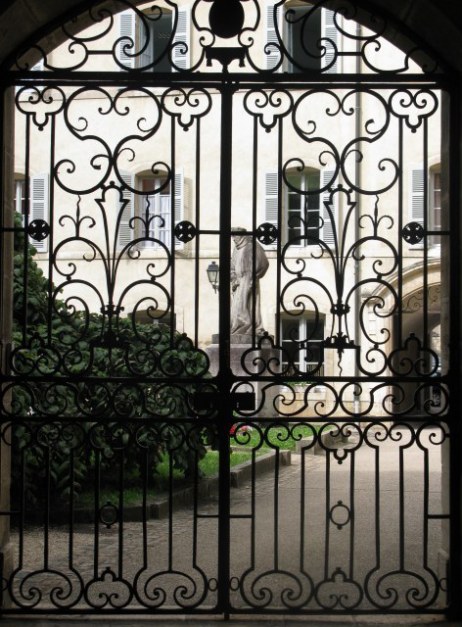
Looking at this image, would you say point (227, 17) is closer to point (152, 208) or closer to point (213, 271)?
point (213, 271)

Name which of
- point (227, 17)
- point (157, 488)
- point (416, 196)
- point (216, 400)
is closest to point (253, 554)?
point (216, 400)

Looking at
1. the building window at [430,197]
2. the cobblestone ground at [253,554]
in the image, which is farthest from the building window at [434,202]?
the cobblestone ground at [253,554]

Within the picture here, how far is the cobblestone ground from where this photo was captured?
4.52 metres

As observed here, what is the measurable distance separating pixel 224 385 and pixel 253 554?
0.87 metres

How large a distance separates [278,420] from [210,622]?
1046 mm

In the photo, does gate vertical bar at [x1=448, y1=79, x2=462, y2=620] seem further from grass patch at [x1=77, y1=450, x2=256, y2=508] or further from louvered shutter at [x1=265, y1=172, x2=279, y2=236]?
louvered shutter at [x1=265, y1=172, x2=279, y2=236]

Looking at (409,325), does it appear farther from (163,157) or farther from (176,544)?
(176,544)

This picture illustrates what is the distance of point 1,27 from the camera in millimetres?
4250

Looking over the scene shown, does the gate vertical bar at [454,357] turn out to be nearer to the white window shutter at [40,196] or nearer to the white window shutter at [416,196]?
the white window shutter at [416,196]

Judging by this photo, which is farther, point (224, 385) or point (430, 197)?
point (430, 197)

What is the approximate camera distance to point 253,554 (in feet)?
15.0

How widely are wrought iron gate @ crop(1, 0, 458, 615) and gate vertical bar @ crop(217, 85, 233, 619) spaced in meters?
0.01

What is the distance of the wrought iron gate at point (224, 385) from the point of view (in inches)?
178

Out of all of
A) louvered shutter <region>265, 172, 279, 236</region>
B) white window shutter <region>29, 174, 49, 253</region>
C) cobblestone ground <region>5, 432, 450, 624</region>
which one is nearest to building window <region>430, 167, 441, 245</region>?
louvered shutter <region>265, 172, 279, 236</region>
